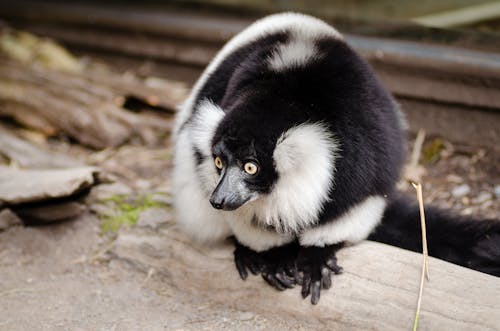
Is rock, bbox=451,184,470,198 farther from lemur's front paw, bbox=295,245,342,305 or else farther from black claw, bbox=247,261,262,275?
black claw, bbox=247,261,262,275

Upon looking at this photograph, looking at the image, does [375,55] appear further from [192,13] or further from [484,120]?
[192,13]

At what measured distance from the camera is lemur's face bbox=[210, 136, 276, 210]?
2895mm

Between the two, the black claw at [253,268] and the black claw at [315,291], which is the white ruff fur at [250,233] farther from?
the black claw at [315,291]

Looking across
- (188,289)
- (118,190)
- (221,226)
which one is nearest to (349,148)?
→ (221,226)

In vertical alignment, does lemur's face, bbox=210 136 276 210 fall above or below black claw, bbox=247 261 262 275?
above

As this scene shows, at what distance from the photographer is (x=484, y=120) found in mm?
4906

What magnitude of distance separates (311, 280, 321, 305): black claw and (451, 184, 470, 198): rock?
68.1 inches

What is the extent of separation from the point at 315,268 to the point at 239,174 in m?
0.76

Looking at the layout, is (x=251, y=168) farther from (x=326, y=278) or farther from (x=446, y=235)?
(x=446, y=235)

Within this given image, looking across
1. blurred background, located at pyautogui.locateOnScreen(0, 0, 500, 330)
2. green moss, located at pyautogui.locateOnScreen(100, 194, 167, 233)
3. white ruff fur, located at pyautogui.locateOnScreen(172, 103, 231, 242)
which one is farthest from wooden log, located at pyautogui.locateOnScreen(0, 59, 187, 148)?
white ruff fur, located at pyautogui.locateOnScreen(172, 103, 231, 242)

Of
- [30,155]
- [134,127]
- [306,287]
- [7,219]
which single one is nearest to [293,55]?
[306,287]

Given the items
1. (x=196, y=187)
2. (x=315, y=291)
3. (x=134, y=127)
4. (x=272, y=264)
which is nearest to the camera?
(x=315, y=291)

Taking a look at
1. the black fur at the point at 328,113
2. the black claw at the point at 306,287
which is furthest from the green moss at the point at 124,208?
the black claw at the point at 306,287

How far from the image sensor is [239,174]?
2953 mm
